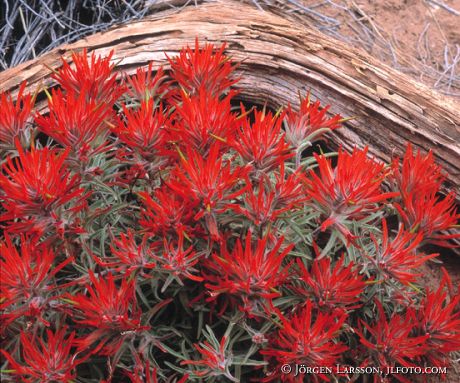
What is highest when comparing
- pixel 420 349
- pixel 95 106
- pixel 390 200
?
pixel 95 106

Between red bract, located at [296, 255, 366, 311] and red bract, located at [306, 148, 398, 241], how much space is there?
0.10m

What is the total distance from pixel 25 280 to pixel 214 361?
1.75 ft

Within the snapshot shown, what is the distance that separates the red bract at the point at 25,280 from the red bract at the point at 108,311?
3.0 inches

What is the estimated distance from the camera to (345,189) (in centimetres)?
159

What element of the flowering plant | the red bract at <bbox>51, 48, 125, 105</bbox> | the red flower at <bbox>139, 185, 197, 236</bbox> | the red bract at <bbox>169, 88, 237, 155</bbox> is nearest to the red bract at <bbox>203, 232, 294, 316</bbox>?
the flowering plant

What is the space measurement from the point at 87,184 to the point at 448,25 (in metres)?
3.07

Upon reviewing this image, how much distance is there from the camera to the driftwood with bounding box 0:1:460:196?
2.42m

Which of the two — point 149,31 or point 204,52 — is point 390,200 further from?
point 149,31

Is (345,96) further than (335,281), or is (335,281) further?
(345,96)

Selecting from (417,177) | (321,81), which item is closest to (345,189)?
(417,177)

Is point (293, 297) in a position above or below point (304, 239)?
below

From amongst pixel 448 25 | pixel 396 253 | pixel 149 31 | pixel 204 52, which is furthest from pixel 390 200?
pixel 448 25

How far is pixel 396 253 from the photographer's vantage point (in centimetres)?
167

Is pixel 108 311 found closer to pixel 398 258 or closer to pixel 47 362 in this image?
pixel 47 362
